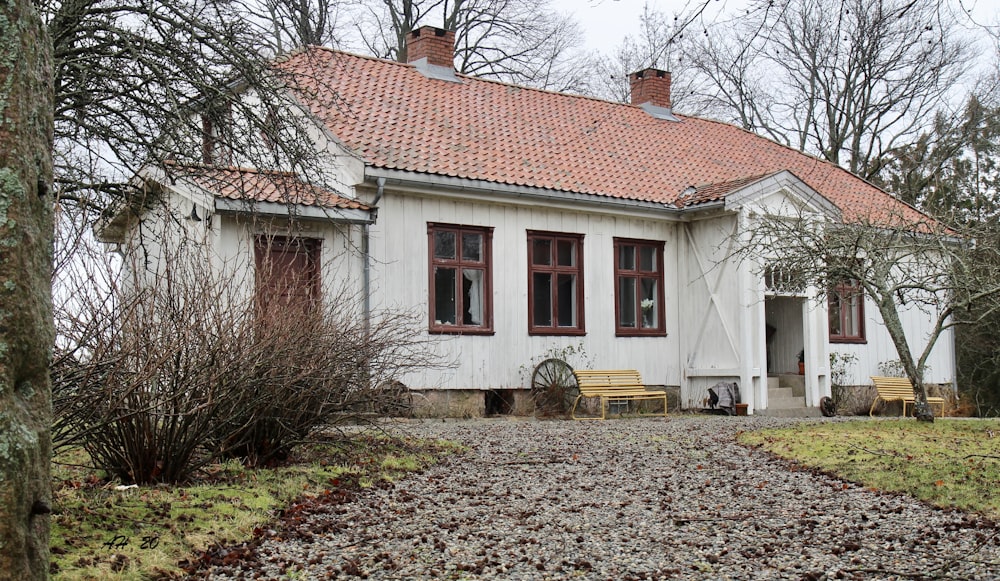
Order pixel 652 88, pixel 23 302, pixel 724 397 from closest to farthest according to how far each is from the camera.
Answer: pixel 23 302 < pixel 724 397 < pixel 652 88

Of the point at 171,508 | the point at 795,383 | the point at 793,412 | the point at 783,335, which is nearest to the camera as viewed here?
the point at 171,508

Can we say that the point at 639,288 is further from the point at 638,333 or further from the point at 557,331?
the point at 557,331

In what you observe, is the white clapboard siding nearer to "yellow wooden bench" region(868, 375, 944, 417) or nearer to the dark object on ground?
the dark object on ground

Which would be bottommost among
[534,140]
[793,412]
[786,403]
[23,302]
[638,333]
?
[793,412]

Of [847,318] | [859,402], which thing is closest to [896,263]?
[859,402]

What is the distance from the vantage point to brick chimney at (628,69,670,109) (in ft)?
74.8

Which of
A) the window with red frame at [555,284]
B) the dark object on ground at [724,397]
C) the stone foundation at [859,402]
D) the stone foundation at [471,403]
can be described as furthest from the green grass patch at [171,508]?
the stone foundation at [859,402]

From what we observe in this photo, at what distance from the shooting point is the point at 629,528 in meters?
6.48

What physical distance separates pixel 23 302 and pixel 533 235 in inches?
540

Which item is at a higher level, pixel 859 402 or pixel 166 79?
pixel 166 79

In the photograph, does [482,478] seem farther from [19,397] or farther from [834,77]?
[834,77]

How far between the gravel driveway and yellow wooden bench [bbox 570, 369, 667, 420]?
20.1 ft

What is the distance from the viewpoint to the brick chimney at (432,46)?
19.7 metres

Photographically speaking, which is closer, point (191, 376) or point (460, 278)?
point (191, 376)
